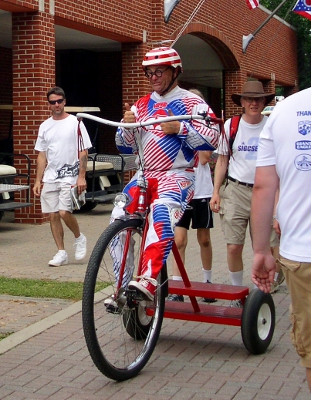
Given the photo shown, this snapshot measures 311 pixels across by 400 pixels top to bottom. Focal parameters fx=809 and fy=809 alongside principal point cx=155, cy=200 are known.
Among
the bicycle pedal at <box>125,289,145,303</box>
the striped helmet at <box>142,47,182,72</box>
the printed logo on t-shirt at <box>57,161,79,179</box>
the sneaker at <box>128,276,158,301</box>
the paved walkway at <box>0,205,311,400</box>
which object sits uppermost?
the striped helmet at <box>142,47,182,72</box>

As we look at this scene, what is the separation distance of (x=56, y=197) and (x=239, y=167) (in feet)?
9.18

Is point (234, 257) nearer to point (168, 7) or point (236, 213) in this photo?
point (236, 213)

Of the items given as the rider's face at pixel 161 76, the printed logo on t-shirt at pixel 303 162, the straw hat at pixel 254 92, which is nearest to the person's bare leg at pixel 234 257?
the straw hat at pixel 254 92

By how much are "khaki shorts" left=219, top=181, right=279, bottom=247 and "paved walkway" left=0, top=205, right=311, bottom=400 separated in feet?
2.53

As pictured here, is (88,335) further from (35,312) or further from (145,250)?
(35,312)

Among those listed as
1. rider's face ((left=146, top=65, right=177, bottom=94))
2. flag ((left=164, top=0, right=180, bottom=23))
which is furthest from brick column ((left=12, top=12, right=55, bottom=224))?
rider's face ((left=146, top=65, right=177, bottom=94))

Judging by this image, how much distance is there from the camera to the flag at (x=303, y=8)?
15126mm

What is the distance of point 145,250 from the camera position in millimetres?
5234

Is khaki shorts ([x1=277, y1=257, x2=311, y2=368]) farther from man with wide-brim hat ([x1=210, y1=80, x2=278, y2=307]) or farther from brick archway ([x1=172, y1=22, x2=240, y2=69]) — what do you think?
brick archway ([x1=172, y1=22, x2=240, y2=69])

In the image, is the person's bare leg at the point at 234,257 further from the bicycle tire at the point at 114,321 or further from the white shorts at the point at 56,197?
the white shorts at the point at 56,197

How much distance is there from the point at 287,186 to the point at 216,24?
18602 mm

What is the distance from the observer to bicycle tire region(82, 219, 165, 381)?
16.0 ft

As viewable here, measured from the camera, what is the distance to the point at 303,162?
11.2ft

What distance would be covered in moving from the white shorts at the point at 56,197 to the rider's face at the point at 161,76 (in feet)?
12.3
